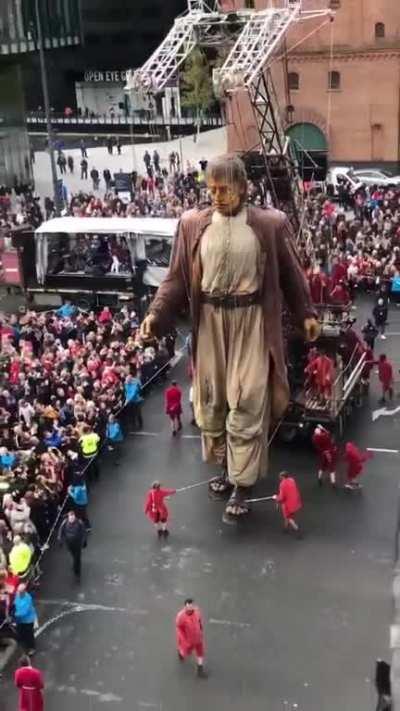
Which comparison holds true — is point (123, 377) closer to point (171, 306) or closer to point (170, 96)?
point (171, 306)

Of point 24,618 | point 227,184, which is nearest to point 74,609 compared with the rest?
point 24,618

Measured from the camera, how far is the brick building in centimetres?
4241

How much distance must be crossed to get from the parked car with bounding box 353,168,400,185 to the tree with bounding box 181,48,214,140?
1017 centimetres

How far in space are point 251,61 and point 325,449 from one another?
25.4 ft

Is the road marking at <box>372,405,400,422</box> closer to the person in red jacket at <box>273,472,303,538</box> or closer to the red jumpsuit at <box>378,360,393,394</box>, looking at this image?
the red jumpsuit at <box>378,360,393,394</box>

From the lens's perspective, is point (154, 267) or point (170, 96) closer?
point (154, 267)

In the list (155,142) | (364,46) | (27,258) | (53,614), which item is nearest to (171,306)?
(53,614)

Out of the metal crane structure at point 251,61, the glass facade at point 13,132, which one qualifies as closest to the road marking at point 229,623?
the metal crane structure at point 251,61

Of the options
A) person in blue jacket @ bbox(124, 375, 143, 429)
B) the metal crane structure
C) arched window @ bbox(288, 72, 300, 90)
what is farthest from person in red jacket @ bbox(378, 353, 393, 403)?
arched window @ bbox(288, 72, 300, 90)

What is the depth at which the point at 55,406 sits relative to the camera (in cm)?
1914

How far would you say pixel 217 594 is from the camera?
14.5 meters

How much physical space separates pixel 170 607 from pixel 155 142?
45.9m

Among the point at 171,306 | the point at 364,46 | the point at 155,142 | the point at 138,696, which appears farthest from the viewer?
the point at 155,142

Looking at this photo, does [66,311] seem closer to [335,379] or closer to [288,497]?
[335,379]
